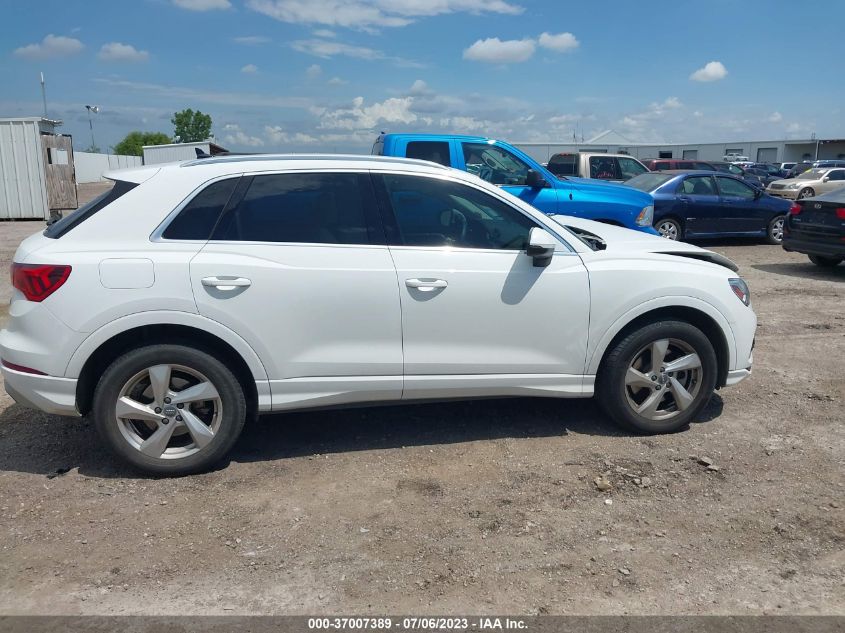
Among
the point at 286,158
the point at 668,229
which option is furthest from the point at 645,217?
the point at 286,158

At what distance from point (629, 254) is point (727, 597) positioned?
2.31 meters

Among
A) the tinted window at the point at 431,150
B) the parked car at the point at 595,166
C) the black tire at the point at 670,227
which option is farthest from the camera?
the parked car at the point at 595,166

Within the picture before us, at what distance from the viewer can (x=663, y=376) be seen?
14.9ft

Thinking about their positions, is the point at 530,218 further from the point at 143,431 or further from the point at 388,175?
the point at 143,431

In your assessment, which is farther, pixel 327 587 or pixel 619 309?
pixel 619 309

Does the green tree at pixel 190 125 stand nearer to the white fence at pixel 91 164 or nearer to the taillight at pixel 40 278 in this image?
the white fence at pixel 91 164

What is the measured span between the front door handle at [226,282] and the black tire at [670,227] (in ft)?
35.2

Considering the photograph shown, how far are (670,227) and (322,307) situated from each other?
1081cm

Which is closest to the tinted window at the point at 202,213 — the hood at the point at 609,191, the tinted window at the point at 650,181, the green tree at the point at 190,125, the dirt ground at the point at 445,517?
the dirt ground at the point at 445,517

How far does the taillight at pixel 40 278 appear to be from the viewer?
373cm

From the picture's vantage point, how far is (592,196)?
30.7 feet

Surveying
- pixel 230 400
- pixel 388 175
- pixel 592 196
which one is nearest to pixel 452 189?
pixel 388 175

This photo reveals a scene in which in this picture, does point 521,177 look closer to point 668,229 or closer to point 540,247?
point 668,229

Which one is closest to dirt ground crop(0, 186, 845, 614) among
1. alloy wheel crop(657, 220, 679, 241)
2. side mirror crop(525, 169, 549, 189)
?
side mirror crop(525, 169, 549, 189)
